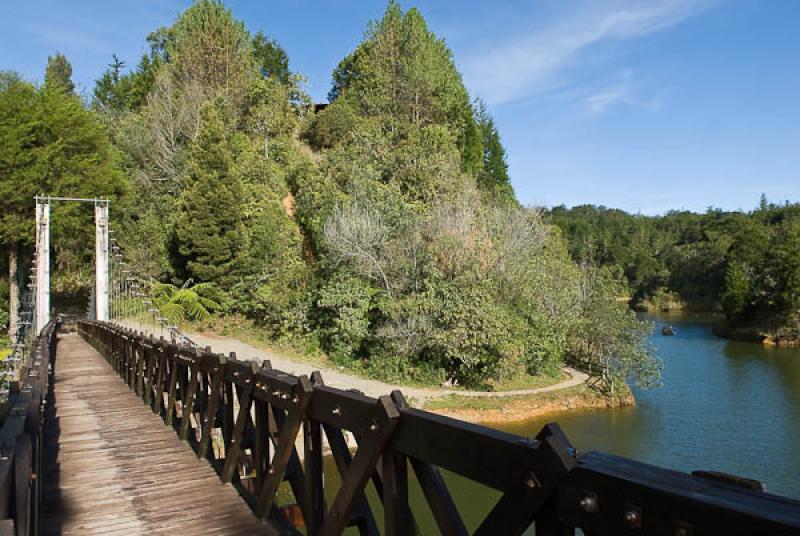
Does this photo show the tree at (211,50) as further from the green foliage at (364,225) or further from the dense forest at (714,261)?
the dense forest at (714,261)

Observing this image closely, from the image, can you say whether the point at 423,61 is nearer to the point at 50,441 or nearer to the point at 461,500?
the point at 461,500

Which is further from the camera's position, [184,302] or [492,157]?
[492,157]

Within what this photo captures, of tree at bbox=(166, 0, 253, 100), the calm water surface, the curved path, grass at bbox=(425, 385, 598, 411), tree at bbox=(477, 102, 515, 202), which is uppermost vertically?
tree at bbox=(166, 0, 253, 100)

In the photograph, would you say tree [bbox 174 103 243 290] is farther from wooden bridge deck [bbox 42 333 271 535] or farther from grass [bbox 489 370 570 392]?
wooden bridge deck [bbox 42 333 271 535]

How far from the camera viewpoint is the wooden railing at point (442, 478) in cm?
117

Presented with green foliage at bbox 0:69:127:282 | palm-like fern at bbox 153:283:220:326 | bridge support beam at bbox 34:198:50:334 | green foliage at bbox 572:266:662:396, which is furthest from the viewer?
green foliage at bbox 0:69:127:282

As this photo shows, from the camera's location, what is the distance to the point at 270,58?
43.1 meters

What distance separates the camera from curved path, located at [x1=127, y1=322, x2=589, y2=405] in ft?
58.9

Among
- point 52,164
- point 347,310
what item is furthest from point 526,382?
point 52,164

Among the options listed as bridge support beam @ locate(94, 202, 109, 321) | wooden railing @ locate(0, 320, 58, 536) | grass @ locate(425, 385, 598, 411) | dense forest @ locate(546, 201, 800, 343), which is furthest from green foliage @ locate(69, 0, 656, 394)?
wooden railing @ locate(0, 320, 58, 536)

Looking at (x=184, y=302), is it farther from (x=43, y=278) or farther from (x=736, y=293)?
(x=736, y=293)

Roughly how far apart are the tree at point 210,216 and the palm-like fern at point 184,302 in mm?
738

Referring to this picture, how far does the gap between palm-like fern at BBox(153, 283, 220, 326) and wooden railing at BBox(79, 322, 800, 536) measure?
18.6 m

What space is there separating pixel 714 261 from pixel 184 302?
49.7 m
